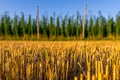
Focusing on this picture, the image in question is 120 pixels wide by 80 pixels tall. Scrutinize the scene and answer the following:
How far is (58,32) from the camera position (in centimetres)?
2450

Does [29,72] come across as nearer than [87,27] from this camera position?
Yes

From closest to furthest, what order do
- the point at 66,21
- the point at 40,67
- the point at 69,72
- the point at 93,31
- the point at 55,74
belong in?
1. the point at 55,74
2. the point at 40,67
3. the point at 69,72
4. the point at 93,31
5. the point at 66,21

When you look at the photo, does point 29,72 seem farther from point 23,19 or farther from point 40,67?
point 23,19

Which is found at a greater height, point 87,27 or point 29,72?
point 87,27

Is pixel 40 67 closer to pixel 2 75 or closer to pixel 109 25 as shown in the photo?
pixel 2 75

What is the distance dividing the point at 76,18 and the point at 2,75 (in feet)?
72.3

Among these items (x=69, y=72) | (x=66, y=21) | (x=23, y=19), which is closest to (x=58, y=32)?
(x=66, y=21)

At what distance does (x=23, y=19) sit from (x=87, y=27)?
5.29 m

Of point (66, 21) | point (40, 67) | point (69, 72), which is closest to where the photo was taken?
point (40, 67)

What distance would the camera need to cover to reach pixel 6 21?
25.6m

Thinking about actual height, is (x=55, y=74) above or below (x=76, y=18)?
below

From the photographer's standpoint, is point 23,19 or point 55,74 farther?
point 23,19

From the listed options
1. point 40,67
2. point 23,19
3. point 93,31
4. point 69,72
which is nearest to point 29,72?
point 40,67

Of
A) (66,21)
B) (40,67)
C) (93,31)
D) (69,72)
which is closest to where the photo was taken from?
→ (40,67)
